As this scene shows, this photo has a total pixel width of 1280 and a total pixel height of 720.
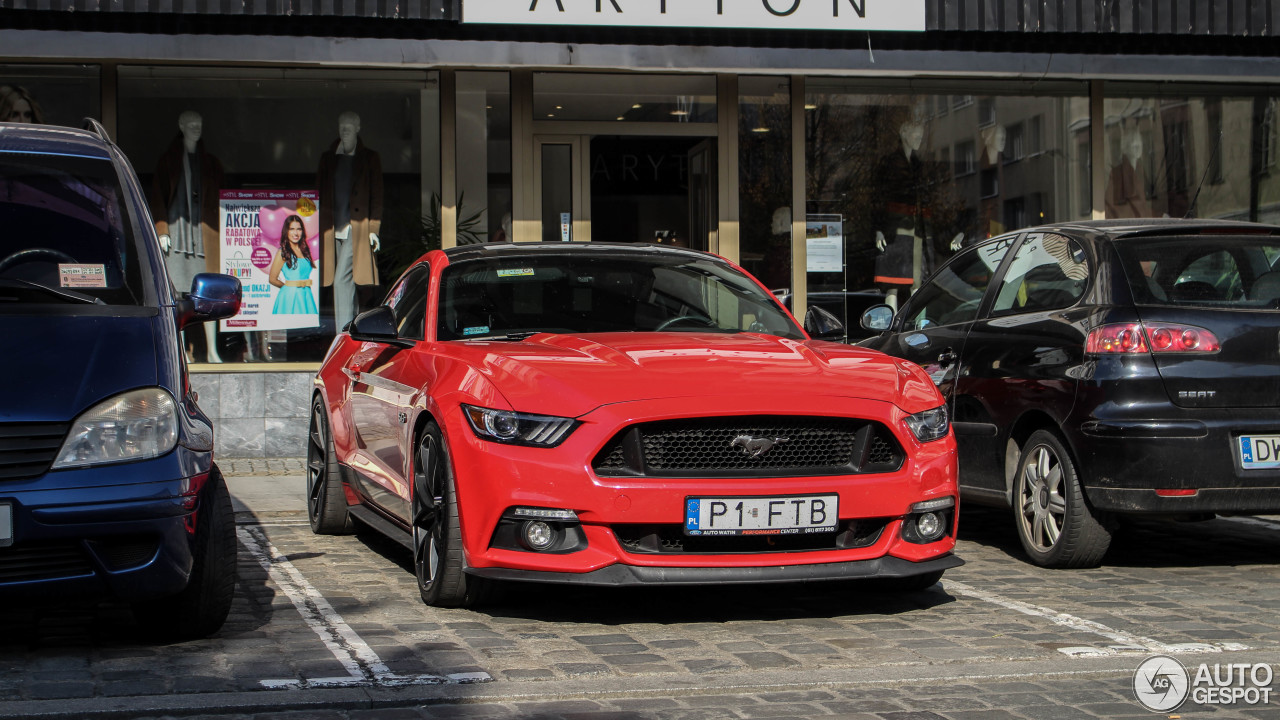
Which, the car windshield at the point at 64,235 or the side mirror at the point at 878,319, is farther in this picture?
the side mirror at the point at 878,319

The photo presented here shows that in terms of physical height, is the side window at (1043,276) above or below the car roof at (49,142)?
below

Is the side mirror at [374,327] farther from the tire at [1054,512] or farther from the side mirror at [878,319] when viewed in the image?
the tire at [1054,512]

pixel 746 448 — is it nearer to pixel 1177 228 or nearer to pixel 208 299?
pixel 208 299

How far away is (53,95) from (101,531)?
8.46m

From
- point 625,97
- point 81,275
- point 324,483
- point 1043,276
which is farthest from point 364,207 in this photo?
point 81,275

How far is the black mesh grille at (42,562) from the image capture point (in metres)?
4.53

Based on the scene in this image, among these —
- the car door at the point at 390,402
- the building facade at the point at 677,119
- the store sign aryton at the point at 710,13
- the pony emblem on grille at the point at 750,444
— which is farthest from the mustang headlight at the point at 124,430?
the store sign aryton at the point at 710,13

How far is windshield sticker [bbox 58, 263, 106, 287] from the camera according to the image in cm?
527

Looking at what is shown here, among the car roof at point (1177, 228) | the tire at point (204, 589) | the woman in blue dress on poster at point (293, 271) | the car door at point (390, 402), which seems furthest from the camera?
the woman in blue dress on poster at point (293, 271)

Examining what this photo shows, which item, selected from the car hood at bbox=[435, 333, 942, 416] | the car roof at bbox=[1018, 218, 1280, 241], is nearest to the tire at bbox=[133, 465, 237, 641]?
the car hood at bbox=[435, 333, 942, 416]

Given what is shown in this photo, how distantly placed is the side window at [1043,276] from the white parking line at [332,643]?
3595 millimetres

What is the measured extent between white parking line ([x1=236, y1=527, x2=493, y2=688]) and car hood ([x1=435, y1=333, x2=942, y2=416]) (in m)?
1.00

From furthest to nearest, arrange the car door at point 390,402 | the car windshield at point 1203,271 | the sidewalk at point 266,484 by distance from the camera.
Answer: the sidewalk at point 266,484 < the car windshield at point 1203,271 < the car door at point 390,402

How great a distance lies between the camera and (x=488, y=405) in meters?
5.26
